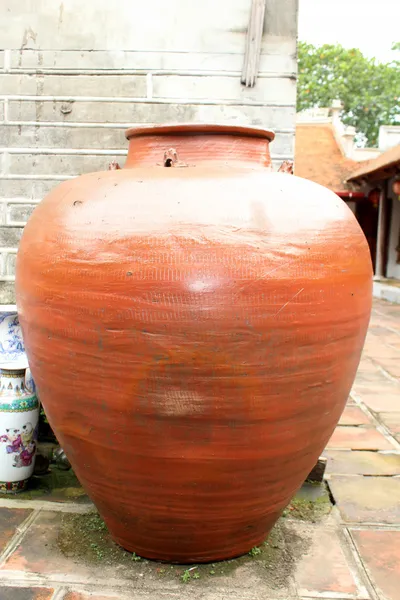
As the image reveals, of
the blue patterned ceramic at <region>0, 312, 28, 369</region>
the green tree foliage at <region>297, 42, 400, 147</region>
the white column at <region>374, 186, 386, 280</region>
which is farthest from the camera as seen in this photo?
the green tree foliage at <region>297, 42, 400, 147</region>

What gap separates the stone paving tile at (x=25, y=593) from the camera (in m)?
2.05

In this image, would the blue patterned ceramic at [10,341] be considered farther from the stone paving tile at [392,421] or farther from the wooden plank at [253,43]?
the stone paving tile at [392,421]

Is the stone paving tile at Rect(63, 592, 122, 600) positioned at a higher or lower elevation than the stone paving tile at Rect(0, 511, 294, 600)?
higher

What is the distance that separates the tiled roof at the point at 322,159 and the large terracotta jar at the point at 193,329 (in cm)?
1470

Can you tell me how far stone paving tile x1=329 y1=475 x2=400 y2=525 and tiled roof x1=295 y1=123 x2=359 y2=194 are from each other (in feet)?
45.3

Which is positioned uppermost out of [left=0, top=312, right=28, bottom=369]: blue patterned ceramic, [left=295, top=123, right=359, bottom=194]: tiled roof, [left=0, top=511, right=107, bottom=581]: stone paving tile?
[left=295, top=123, right=359, bottom=194]: tiled roof

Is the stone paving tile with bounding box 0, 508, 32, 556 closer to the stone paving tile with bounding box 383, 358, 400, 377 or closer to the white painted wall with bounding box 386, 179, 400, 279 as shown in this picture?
the stone paving tile with bounding box 383, 358, 400, 377

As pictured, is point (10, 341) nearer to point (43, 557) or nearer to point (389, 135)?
point (43, 557)

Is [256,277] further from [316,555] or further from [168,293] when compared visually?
[316,555]

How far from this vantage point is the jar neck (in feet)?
7.33

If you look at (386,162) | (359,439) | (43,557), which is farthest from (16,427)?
(386,162)

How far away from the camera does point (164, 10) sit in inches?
131

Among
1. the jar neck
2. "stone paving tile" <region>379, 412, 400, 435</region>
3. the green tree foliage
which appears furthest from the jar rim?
the green tree foliage

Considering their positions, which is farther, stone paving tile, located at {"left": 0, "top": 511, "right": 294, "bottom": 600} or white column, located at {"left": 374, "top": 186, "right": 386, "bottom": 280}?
white column, located at {"left": 374, "top": 186, "right": 386, "bottom": 280}
